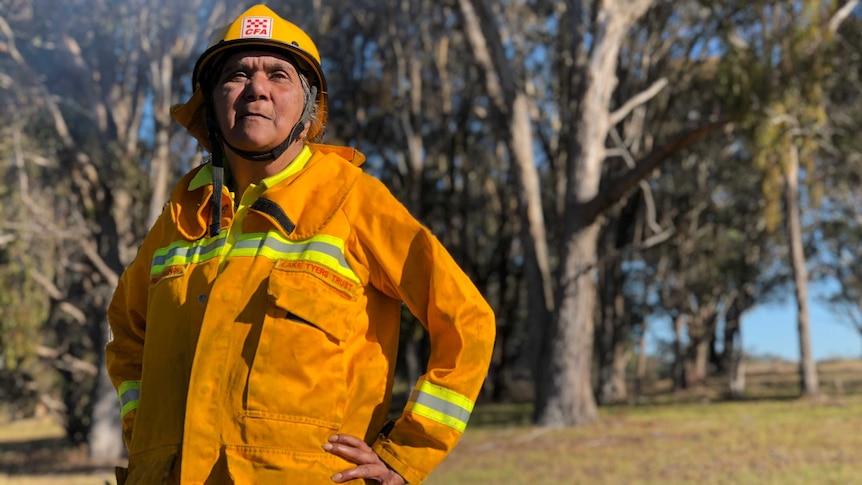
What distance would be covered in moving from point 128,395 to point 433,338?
0.88m

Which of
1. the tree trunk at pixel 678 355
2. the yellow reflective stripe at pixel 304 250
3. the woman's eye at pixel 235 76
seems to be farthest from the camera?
the tree trunk at pixel 678 355

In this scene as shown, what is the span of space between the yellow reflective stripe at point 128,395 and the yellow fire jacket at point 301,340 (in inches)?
7.4

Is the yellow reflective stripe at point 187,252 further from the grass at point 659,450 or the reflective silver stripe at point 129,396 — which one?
the grass at point 659,450

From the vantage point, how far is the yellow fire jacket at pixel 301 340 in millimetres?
2088

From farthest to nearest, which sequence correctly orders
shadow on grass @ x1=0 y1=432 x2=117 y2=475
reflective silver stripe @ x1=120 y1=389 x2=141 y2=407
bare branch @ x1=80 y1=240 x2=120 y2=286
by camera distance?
bare branch @ x1=80 y1=240 x2=120 y2=286 < shadow on grass @ x1=0 y1=432 x2=117 y2=475 < reflective silver stripe @ x1=120 y1=389 x2=141 y2=407

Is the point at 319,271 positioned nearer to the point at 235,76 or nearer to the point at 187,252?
the point at 187,252

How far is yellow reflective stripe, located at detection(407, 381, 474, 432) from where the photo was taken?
83.8 inches

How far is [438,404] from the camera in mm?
2131

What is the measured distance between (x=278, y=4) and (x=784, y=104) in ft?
29.4

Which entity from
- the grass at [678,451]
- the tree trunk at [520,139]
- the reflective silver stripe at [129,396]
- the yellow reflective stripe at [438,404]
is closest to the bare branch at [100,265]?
the grass at [678,451]

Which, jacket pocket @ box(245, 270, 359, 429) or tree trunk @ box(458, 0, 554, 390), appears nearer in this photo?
jacket pocket @ box(245, 270, 359, 429)

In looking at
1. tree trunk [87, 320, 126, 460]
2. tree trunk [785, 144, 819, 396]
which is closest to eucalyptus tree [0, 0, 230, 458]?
tree trunk [87, 320, 126, 460]

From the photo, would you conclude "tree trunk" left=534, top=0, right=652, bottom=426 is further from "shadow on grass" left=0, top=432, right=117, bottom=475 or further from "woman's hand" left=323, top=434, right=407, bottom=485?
"woman's hand" left=323, top=434, right=407, bottom=485

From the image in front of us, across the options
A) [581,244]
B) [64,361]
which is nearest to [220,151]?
[581,244]
